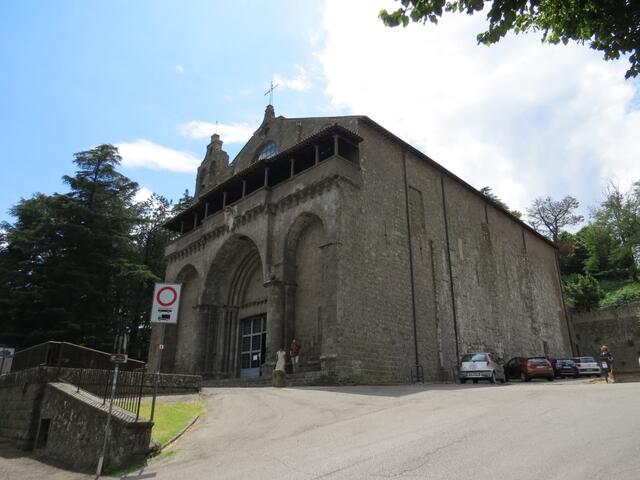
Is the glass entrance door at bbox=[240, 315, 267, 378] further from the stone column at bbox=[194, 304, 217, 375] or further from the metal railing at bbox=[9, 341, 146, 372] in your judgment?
the metal railing at bbox=[9, 341, 146, 372]

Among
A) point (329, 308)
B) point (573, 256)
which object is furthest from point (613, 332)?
point (329, 308)

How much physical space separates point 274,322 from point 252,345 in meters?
5.12

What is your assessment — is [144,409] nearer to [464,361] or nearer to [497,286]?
[464,361]

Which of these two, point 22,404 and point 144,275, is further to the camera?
point 144,275

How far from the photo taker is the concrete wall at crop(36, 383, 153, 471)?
311 inches

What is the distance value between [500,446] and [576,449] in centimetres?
92

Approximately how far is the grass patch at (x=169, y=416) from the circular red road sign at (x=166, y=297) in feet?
8.08

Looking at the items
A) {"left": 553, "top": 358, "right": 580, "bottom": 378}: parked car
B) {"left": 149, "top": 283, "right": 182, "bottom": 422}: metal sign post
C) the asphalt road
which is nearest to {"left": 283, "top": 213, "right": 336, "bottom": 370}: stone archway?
the asphalt road

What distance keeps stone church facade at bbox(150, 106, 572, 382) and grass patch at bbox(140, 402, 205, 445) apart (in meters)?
6.31

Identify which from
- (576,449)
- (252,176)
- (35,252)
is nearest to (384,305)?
(252,176)

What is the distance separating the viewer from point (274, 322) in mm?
20594

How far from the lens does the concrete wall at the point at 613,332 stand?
3481cm

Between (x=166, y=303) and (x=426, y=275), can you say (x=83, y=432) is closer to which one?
(x=166, y=303)

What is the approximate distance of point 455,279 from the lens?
83.5 feet
